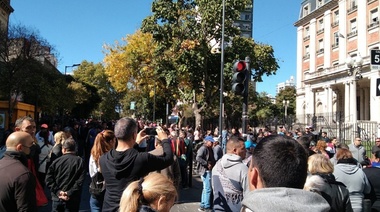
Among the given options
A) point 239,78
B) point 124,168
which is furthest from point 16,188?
point 239,78

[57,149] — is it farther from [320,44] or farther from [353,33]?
[320,44]

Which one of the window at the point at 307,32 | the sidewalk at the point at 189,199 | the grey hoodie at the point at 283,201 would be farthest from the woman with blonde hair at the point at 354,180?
the window at the point at 307,32

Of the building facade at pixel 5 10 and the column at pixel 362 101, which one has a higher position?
the building facade at pixel 5 10

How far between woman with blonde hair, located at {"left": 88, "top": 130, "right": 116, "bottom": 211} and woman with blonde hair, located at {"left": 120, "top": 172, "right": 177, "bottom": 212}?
2.53 meters

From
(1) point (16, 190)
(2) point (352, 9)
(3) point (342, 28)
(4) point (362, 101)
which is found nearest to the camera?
(1) point (16, 190)

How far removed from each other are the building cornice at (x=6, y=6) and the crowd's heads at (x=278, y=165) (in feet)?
143

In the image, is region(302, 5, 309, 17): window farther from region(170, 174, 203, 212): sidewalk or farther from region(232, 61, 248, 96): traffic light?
region(232, 61, 248, 96): traffic light

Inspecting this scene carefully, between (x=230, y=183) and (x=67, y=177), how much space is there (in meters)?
2.37

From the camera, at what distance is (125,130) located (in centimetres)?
381

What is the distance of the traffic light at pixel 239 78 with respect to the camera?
8.44 meters

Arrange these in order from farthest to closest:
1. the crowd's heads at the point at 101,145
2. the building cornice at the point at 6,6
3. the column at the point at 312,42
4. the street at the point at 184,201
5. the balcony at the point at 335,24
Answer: the column at the point at 312,42, the balcony at the point at 335,24, the building cornice at the point at 6,6, the street at the point at 184,201, the crowd's heads at the point at 101,145

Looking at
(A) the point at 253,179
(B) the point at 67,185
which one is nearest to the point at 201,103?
(B) the point at 67,185

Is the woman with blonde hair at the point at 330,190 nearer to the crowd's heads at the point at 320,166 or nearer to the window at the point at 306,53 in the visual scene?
the crowd's heads at the point at 320,166

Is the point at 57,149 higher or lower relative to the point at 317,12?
lower
